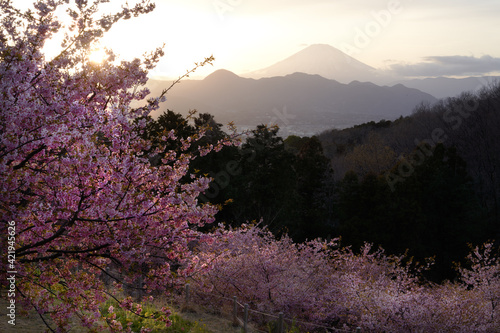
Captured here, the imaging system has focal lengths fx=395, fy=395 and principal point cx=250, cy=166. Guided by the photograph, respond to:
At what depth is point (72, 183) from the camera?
14.9 feet

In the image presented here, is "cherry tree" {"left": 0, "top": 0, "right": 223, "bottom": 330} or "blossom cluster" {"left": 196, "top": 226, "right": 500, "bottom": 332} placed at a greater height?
"cherry tree" {"left": 0, "top": 0, "right": 223, "bottom": 330}

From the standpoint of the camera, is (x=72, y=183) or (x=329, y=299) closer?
(x=72, y=183)

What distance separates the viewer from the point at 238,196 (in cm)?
2998

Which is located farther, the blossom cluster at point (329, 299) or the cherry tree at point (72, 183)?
the blossom cluster at point (329, 299)

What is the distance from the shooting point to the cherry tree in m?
4.55

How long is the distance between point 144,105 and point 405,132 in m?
61.0

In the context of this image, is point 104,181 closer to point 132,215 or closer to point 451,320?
point 132,215

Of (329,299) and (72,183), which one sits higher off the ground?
(72,183)

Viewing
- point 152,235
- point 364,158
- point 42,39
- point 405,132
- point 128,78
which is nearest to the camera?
point 152,235

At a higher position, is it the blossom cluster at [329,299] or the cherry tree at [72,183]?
the cherry tree at [72,183]

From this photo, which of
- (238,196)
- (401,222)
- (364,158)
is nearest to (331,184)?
(401,222)

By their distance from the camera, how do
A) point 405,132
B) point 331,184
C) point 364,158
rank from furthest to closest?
point 405,132 < point 364,158 < point 331,184

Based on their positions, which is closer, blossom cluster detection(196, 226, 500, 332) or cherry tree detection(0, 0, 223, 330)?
cherry tree detection(0, 0, 223, 330)

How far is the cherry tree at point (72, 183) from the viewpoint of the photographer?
4.55 metres
